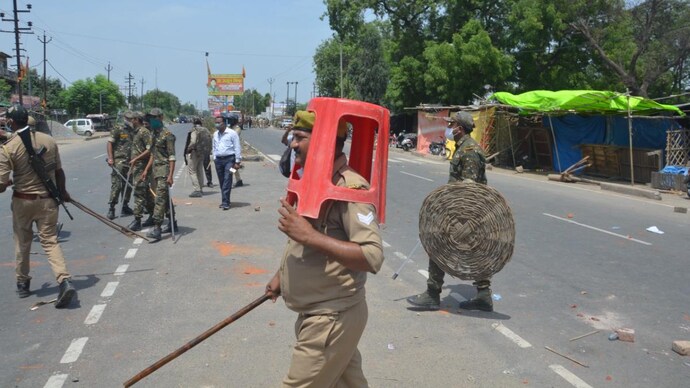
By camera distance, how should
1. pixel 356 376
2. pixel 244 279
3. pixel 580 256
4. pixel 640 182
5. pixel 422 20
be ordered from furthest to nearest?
pixel 422 20
pixel 640 182
pixel 580 256
pixel 244 279
pixel 356 376

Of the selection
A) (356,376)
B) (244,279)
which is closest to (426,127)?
(244,279)

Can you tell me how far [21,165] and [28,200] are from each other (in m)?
0.34

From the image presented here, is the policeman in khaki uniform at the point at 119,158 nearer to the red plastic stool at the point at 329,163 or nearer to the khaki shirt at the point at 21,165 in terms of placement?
the khaki shirt at the point at 21,165

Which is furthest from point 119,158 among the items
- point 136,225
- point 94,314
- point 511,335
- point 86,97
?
point 86,97

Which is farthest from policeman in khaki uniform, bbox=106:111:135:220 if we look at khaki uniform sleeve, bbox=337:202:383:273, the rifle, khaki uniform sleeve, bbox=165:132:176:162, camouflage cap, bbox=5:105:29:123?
khaki uniform sleeve, bbox=337:202:383:273

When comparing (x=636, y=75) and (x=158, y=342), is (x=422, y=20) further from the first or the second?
(x=158, y=342)

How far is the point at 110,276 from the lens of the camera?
6.53 m

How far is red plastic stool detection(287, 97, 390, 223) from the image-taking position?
8.31 feet

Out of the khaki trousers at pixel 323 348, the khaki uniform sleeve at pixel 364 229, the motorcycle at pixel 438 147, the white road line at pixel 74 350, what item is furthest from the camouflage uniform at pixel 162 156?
the motorcycle at pixel 438 147

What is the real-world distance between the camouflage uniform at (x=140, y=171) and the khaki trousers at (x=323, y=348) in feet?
23.2

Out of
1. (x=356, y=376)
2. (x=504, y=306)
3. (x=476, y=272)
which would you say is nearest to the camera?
(x=356, y=376)

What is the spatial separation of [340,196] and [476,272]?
9.65 ft

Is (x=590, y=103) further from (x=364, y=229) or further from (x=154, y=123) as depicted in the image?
(x=364, y=229)

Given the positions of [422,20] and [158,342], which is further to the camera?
[422,20]
